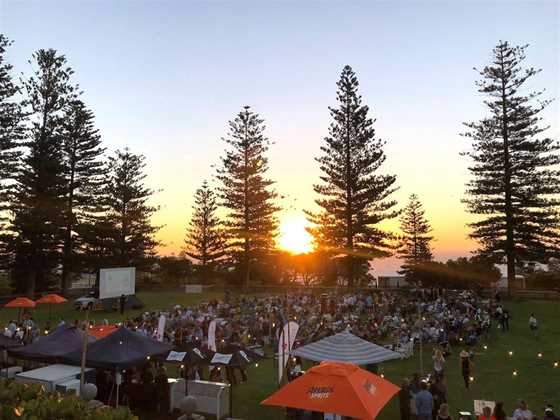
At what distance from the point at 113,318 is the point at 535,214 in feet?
98.5

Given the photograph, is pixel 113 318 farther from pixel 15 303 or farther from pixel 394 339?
pixel 394 339

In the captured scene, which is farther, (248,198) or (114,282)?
(248,198)

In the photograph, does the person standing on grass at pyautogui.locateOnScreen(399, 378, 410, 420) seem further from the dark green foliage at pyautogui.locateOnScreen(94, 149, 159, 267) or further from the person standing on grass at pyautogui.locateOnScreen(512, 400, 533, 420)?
the dark green foliage at pyautogui.locateOnScreen(94, 149, 159, 267)

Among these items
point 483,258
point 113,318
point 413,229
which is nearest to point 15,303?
point 113,318

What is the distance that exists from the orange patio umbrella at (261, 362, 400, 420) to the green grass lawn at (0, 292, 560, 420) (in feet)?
13.8

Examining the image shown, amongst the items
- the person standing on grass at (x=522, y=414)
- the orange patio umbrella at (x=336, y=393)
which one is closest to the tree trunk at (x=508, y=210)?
the person standing on grass at (x=522, y=414)

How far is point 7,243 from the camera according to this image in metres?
38.0

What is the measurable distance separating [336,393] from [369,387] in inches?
29.4

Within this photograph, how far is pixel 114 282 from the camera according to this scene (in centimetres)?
1189

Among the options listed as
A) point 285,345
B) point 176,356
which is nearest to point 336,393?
point 176,356

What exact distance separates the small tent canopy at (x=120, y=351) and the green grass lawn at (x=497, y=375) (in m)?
2.67

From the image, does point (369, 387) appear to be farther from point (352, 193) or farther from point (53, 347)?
point (352, 193)

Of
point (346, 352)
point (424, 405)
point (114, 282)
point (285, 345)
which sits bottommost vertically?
point (424, 405)

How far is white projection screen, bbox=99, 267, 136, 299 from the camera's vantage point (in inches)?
448
